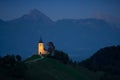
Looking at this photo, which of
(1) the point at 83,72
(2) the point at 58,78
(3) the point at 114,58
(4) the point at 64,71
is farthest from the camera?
(3) the point at 114,58

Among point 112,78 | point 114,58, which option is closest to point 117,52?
point 114,58

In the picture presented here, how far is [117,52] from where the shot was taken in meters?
171

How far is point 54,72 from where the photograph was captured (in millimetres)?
86375

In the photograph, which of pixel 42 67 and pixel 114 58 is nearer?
pixel 42 67

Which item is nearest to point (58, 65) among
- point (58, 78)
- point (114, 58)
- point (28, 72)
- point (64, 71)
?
point (64, 71)

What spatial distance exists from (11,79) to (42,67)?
18.7 m

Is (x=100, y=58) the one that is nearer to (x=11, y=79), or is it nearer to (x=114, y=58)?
(x=114, y=58)

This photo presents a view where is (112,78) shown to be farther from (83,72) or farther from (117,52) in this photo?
(117,52)

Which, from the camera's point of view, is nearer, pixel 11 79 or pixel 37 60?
pixel 11 79

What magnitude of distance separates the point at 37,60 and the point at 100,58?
259ft

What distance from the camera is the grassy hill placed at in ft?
257

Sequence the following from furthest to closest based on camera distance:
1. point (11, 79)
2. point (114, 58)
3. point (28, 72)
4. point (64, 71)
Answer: point (114, 58), point (64, 71), point (28, 72), point (11, 79)

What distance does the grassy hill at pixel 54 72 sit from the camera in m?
78.4

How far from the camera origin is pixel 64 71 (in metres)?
91.8
